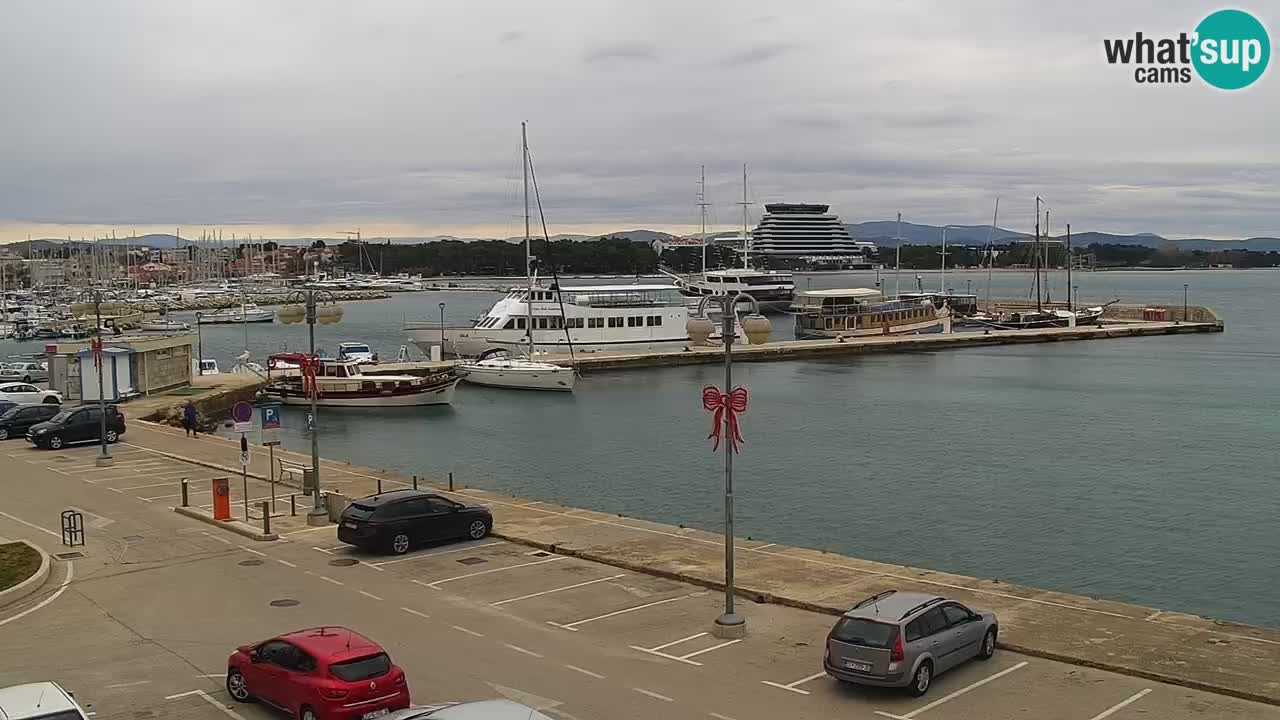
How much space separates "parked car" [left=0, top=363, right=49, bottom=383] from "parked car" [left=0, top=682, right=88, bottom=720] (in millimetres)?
49714

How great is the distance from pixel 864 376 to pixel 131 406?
51.1 metres

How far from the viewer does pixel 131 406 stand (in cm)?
4650

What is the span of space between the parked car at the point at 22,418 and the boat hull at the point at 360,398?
72.8 feet

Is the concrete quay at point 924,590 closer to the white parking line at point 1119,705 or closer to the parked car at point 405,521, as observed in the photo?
the white parking line at point 1119,705

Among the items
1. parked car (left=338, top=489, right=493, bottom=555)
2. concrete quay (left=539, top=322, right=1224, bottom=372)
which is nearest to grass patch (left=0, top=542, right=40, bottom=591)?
parked car (left=338, top=489, right=493, bottom=555)

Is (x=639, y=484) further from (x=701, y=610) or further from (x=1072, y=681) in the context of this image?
(x=1072, y=681)

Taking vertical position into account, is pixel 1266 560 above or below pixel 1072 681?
below

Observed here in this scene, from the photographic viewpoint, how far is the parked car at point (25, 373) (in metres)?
57.3

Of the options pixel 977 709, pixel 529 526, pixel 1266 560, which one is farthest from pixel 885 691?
pixel 1266 560

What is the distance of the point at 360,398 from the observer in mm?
61375

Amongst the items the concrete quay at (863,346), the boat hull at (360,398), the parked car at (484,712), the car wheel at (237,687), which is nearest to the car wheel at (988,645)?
the parked car at (484,712)

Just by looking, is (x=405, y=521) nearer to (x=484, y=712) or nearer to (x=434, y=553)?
(x=434, y=553)

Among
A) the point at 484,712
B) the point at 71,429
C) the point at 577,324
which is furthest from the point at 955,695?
the point at 577,324

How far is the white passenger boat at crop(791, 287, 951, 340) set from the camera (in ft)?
358
